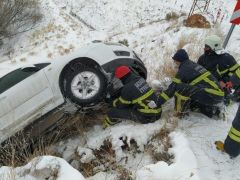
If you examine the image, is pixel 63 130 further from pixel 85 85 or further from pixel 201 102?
pixel 201 102

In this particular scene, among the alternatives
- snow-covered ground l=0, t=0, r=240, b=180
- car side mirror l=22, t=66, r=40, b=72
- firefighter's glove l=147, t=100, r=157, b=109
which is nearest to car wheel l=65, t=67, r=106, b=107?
car side mirror l=22, t=66, r=40, b=72

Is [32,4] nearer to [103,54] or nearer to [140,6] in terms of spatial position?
[140,6]

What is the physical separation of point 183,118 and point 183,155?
4.41 feet

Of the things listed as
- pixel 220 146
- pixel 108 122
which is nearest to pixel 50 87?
pixel 108 122

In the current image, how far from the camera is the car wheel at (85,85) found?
238 inches

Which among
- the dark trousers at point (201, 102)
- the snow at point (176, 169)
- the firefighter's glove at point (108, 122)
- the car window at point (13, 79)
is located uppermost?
the dark trousers at point (201, 102)

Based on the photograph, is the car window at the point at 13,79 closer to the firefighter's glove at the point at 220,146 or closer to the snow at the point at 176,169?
the snow at the point at 176,169

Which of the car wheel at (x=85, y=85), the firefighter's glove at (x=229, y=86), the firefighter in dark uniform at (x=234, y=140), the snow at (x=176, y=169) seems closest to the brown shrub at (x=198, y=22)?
the firefighter's glove at (x=229, y=86)

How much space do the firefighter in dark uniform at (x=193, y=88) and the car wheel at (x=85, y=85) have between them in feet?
3.70

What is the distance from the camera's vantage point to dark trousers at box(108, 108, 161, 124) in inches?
228

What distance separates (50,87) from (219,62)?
3.13 m

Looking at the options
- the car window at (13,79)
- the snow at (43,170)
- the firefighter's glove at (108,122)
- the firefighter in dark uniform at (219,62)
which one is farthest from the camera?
the firefighter in dark uniform at (219,62)

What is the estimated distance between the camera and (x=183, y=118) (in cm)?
586

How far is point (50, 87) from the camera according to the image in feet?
19.8
